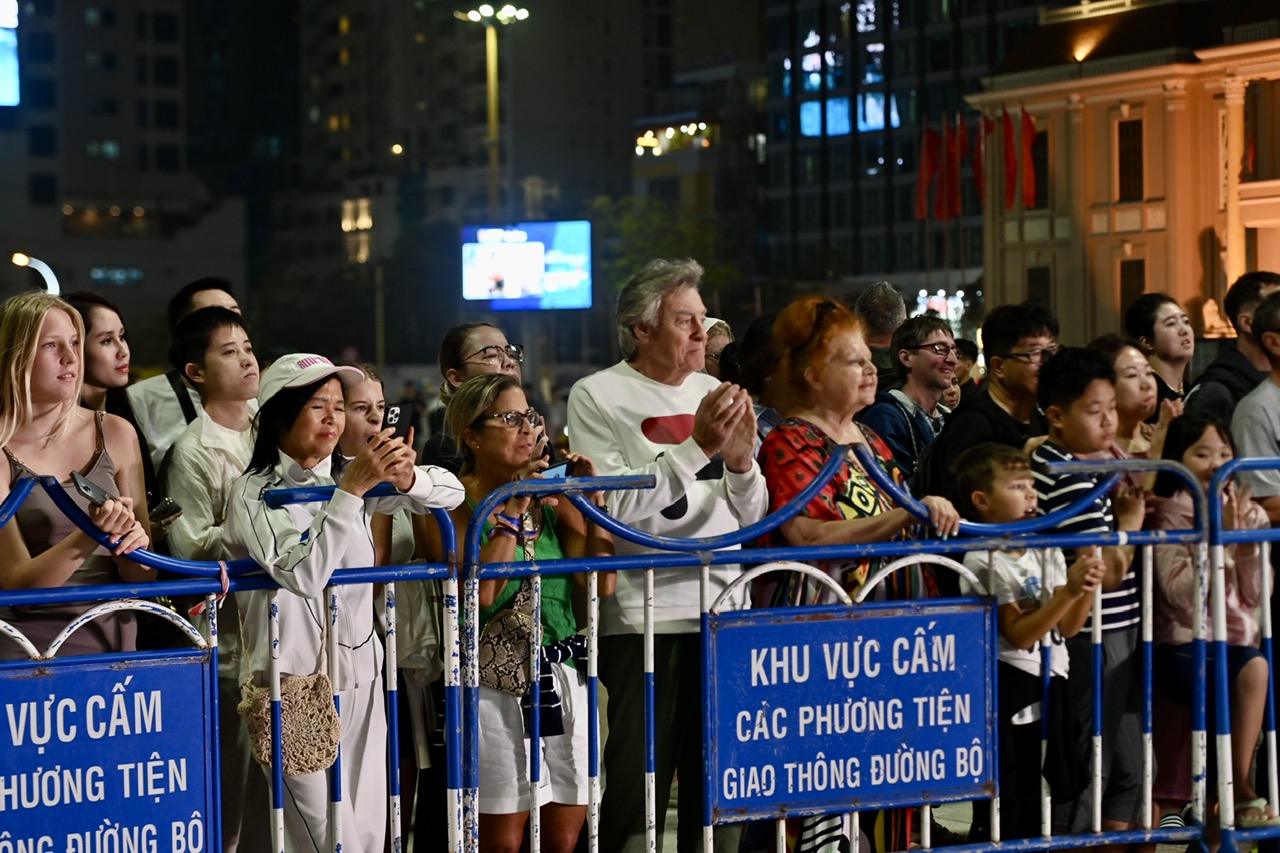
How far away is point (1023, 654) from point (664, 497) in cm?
126

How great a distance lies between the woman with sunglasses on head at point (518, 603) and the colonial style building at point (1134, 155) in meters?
39.4

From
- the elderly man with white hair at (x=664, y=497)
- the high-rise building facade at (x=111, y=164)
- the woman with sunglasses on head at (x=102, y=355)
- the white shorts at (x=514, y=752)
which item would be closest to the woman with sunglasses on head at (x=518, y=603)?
the white shorts at (x=514, y=752)

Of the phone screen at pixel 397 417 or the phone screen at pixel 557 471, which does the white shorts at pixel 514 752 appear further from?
the phone screen at pixel 397 417

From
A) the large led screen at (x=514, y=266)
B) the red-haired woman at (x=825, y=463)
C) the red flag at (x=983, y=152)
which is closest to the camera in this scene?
the red-haired woman at (x=825, y=463)

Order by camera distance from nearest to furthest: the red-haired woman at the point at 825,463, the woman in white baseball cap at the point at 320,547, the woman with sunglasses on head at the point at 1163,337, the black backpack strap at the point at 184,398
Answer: the woman in white baseball cap at the point at 320,547 → the red-haired woman at the point at 825,463 → the black backpack strap at the point at 184,398 → the woman with sunglasses on head at the point at 1163,337

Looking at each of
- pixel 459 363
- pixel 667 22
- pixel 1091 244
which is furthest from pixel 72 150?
pixel 459 363

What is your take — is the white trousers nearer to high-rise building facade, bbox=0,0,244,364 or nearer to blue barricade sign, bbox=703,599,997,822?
blue barricade sign, bbox=703,599,997,822

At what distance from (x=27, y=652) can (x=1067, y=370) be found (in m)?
3.40

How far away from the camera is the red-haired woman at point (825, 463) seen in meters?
4.98

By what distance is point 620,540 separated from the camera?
5.23 meters

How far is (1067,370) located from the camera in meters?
5.43

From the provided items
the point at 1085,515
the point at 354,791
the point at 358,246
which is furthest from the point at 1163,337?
the point at 358,246

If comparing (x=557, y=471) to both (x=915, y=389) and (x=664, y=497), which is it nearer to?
(x=664, y=497)

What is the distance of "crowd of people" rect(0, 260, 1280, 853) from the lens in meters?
4.62
